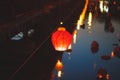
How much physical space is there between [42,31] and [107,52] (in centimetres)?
352

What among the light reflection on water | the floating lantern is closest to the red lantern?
the light reflection on water

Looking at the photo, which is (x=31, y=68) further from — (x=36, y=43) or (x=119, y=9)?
(x=119, y=9)

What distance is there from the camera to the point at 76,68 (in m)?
14.7

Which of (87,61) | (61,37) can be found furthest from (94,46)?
(61,37)

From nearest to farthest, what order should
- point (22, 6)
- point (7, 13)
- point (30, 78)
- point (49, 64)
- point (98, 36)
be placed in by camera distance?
point (30, 78)
point (49, 64)
point (7, 13)
point (22, 6)
point (98, 36)

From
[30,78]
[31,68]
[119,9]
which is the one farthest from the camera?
[119,9]

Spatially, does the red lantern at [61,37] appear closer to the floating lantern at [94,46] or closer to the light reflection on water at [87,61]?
the light reflection on water at [87,61]

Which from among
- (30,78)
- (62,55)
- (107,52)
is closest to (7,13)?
(62,55)

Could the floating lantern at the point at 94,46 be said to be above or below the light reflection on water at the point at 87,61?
above

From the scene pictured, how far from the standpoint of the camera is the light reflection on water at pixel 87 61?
13781 mm

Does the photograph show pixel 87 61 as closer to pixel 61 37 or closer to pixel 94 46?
pixel 94 46

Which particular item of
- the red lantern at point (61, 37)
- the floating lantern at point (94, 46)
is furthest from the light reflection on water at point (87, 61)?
the red lantern at point (61, 37)

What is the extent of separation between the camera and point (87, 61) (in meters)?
16.0

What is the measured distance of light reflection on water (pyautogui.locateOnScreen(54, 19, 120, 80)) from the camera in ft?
45.2
